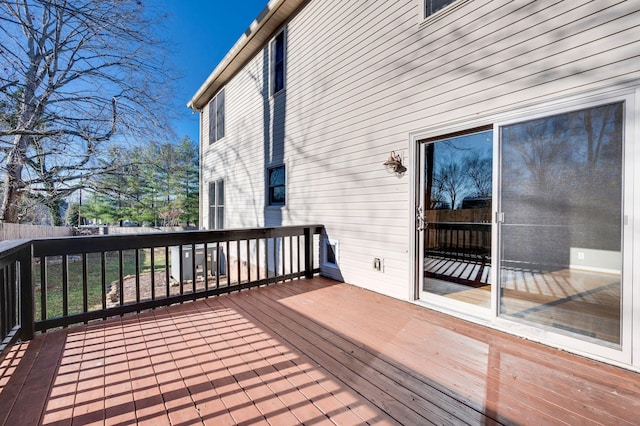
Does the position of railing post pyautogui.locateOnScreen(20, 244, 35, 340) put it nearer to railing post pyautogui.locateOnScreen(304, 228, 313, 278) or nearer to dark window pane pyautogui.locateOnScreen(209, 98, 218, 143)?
railing post pyautogui.locateOnScreen(304, 228, 313, 278)

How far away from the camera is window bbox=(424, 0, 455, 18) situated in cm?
306

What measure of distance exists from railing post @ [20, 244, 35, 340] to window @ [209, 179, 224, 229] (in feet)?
20.3

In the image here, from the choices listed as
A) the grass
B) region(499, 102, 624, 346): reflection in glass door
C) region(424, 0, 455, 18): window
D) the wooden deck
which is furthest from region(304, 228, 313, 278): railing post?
the grass

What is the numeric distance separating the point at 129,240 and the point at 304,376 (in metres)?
2.32

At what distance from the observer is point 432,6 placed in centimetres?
314

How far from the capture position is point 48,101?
550 centimetres

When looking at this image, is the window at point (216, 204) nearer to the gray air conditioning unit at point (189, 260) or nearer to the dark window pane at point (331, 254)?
the gray air conditioning unit at point (189, 260)

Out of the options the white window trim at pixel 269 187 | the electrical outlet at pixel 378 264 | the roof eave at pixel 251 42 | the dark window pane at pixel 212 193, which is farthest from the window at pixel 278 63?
the dark window pane at pixel 212 193

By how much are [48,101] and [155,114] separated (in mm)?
1857

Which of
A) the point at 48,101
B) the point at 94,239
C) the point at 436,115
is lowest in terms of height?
the point at 94,239

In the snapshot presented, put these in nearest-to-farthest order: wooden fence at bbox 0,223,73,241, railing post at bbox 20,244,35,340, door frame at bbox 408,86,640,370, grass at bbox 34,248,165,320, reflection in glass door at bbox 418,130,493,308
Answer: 1. door frame at bbox 408,86,640,370
2. railing post at bbox 20,244,35,340
3. reflection in glass door at bbox 418,130,493,308
4. wooden fence at bbox 0,223,73,241
5. grass at bbox 34,248,165,320

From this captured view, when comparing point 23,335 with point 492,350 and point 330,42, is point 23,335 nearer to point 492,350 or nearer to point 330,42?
point 492,350

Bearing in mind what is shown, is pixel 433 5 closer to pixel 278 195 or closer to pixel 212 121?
pixel 278 195

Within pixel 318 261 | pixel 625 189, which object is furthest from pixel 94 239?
pixel 625 189
